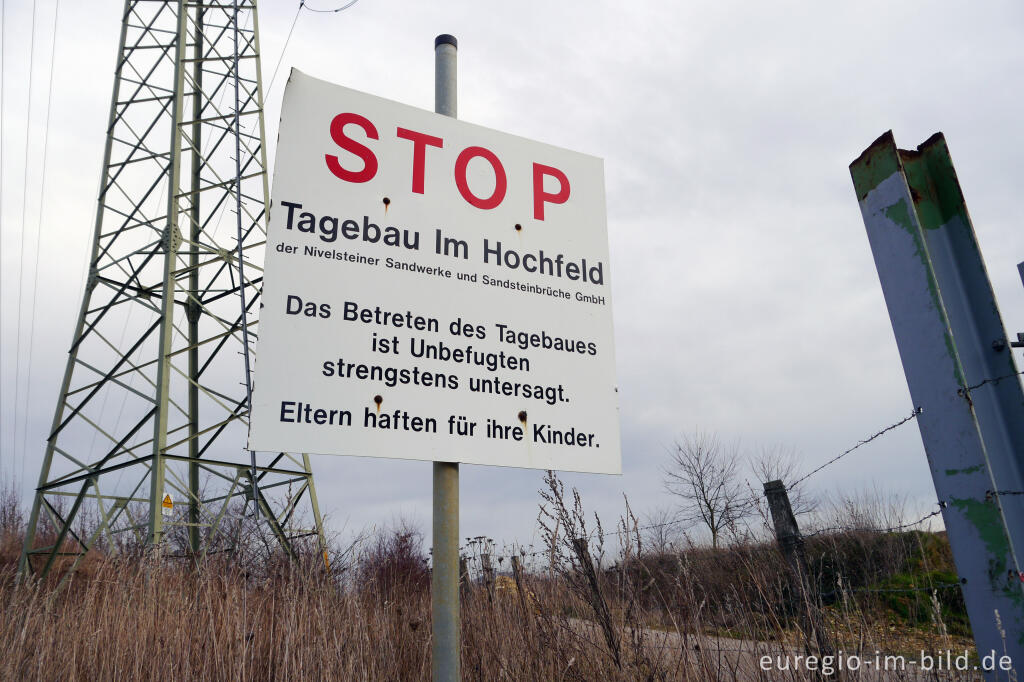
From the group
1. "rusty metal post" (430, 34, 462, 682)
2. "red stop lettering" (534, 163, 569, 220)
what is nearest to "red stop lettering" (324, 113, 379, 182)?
"red stop lettering" (534, 163, 569, 220)

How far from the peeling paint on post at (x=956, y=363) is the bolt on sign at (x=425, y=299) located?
3.96 feet

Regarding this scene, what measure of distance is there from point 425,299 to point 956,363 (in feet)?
6.72

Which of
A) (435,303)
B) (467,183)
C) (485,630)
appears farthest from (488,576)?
(467,183)

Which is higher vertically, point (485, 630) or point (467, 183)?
point (467, 183)

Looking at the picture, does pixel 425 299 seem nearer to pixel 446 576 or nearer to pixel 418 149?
pixel 418 149

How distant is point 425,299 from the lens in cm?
246

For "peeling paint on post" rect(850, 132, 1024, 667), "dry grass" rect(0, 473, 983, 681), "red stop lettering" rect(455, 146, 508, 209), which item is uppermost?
"red stop lettering" rect(455, 146, 508, 209)

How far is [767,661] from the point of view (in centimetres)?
307

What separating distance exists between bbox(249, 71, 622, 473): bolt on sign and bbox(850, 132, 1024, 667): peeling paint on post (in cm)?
121

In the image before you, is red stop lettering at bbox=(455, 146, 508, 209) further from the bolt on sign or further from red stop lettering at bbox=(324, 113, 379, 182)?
red stop lettering at bbox=(324, 113, 379, 182)

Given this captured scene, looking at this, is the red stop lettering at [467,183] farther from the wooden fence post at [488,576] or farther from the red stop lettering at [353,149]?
the wooden fence post at [488,576]

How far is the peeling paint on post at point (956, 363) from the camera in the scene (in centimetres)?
229

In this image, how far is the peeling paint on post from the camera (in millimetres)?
2293

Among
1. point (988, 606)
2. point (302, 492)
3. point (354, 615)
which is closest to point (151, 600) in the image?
point (354, 615)
